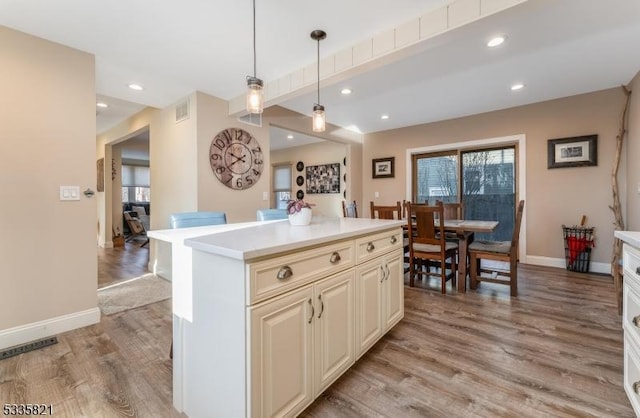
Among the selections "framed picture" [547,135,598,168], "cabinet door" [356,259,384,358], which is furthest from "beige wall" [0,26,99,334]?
"framed picture" [547,135,598,168]

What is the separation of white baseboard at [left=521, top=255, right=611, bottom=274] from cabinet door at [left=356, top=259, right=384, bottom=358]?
→ 3.71 m

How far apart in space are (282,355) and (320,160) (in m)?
6.29

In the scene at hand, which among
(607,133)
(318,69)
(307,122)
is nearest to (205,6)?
(318,69)

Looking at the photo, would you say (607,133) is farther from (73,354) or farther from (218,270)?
(73,354)

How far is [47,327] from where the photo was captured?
2293mm

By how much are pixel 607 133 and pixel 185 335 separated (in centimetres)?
536

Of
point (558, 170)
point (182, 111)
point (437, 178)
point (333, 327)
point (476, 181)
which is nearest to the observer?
point (333, 327)

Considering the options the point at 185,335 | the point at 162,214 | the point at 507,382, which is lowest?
the point at 507,382

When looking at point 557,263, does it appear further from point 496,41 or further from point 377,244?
point 377,244

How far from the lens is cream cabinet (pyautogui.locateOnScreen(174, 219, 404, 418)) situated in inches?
43.3

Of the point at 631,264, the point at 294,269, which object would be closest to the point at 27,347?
the point at 294,269

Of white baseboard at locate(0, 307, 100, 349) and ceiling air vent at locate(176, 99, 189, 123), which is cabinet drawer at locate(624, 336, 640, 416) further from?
ceiling air vent at locate(176, 99, 189, 123)

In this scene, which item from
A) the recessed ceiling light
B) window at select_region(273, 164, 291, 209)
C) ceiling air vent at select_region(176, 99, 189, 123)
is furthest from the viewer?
window at select_region(273, 164, 291, 209)

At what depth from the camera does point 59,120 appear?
2391mm
